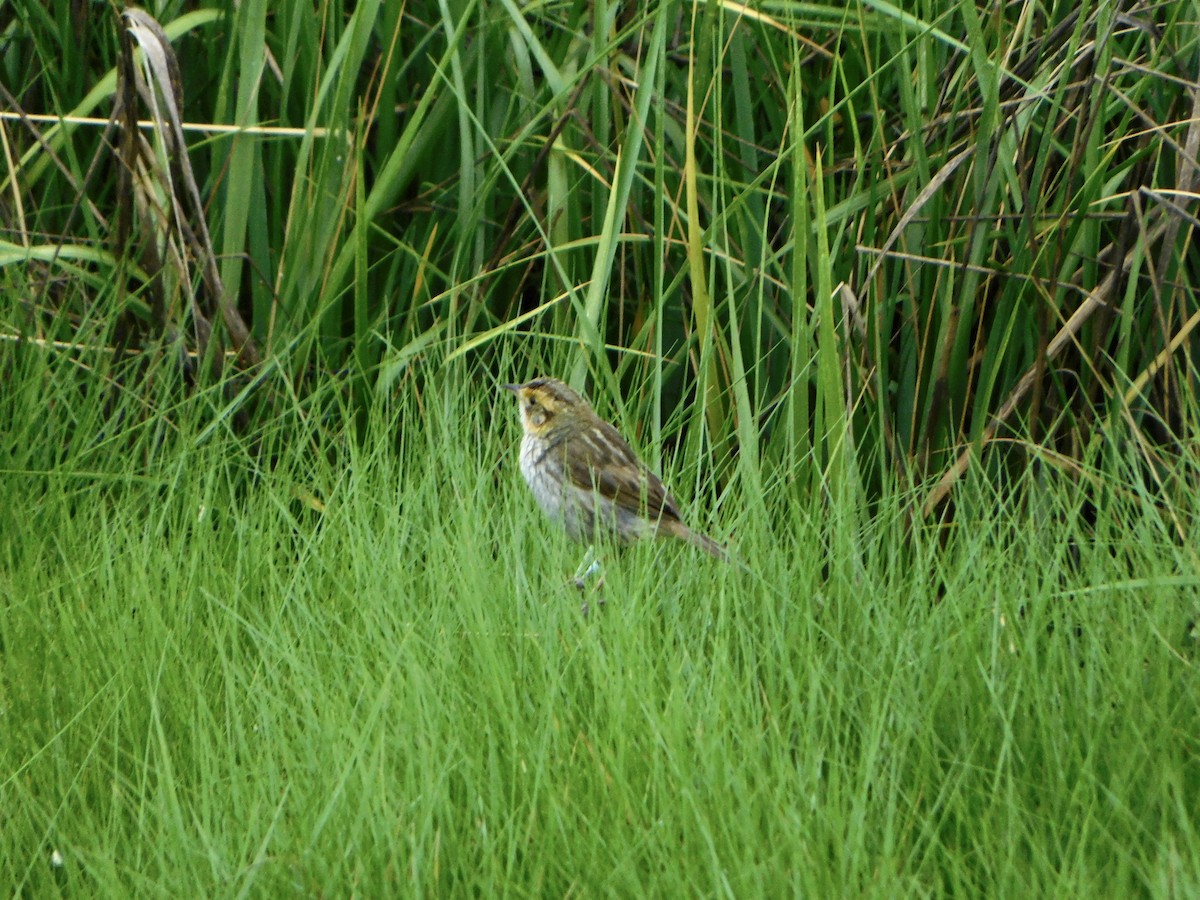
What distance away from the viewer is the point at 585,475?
3570 mm

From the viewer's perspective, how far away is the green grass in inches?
86.2

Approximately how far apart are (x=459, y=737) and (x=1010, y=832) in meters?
0.81

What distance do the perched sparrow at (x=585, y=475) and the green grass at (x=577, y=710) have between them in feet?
0.28

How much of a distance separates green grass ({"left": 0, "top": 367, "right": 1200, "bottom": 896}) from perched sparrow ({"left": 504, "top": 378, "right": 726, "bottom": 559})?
0.08 metres

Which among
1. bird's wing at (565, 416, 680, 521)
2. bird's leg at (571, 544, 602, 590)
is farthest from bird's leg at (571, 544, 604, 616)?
bird's wing at (565, 416, 680, 521)

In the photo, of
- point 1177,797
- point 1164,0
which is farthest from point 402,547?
point 1164,0

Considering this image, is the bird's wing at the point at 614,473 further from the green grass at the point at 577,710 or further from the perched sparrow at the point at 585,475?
the green grass at the point at 577,710

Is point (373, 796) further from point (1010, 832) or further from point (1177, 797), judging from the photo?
point (1177, 797)

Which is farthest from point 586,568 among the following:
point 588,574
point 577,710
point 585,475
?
point 577,710

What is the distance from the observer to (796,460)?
144 inches

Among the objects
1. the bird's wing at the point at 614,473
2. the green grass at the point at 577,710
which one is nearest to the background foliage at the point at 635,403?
the green grass at the point at 577,710

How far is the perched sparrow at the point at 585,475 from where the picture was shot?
341 centimetres

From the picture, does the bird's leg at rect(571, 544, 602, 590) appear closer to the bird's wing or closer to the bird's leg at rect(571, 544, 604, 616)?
the bird's leg at rect(571, 544, 604, 616)

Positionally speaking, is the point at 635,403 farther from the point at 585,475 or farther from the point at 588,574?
the point at 588,574
